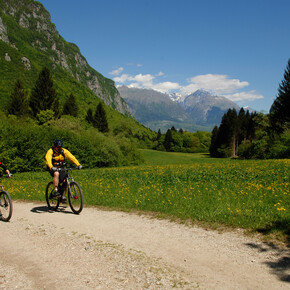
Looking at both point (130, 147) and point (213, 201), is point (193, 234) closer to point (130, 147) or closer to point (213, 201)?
point (213, 201)

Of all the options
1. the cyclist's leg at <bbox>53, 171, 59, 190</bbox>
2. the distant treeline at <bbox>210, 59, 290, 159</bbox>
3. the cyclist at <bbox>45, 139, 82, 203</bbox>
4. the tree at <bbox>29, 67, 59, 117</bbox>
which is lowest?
the cyclist's leg at <bbox>53, 171, 59, 190</bbox>

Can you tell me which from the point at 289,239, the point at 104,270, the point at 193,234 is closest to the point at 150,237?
the point at 193,234

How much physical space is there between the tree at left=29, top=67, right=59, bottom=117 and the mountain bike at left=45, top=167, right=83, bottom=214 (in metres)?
69.4

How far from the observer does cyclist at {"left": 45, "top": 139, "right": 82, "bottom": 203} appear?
30.3 feet

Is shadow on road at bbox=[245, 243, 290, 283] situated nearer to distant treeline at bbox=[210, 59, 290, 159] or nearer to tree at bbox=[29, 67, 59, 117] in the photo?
distant treeline at bbox=[210, 59, 290, 159]

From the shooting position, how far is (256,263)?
4859 mm

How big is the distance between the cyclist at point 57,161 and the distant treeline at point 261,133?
41.3 meters

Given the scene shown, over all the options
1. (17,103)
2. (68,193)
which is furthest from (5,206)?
(17,103)

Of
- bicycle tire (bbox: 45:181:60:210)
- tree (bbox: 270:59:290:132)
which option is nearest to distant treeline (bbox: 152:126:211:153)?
tree (bbox: 270:59:290:132)

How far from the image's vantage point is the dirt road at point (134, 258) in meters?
4.36

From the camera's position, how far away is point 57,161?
31.6 ft

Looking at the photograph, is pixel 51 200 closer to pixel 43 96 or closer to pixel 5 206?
pixel 5 206

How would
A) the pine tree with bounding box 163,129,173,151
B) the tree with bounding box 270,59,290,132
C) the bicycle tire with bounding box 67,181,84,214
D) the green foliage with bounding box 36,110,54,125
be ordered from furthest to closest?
the pine tree with bounding box 163,129,173,151
the green foliage with bounding box 36,110,54,125
the tree with bounding box 270,59,290,132
the bicycle tire with bounding box 67,181,84,214

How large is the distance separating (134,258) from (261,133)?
223 feet
